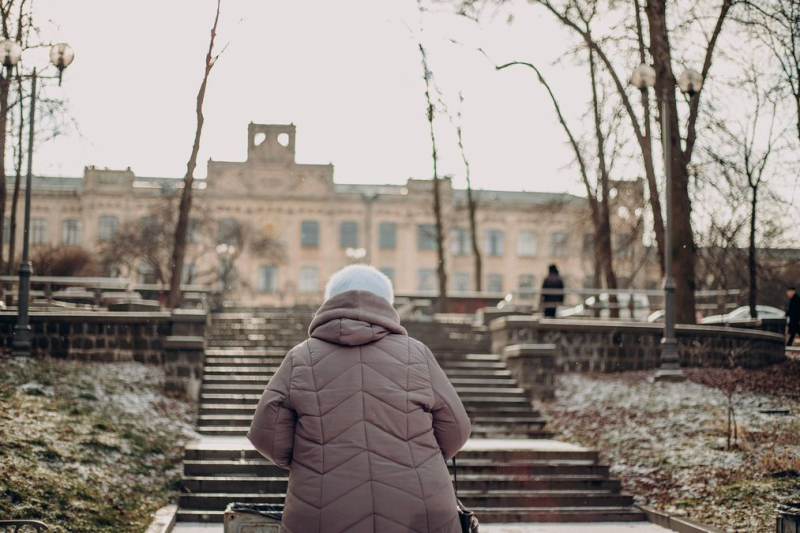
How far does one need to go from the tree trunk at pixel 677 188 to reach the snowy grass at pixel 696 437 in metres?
2.43

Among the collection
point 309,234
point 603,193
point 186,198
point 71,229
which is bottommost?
point 186,198

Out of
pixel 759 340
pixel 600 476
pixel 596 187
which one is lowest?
pixel 600 476

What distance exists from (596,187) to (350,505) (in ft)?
81.3

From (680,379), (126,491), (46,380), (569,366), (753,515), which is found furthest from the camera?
(569,366)

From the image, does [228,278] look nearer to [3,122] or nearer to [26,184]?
[3,122]

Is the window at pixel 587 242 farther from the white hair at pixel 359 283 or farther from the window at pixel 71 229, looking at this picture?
the window at pixel 71 229

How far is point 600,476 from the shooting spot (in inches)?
524

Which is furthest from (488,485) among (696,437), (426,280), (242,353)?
(426,280)

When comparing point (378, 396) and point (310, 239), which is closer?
point (378, 396)

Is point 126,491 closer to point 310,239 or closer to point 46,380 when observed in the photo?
point 46,380

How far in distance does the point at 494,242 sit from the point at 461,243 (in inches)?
94.3

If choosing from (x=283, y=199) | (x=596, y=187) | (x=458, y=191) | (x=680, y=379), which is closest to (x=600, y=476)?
(x=680, y=379)

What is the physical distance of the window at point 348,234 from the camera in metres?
68.9

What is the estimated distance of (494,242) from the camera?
234 feet
